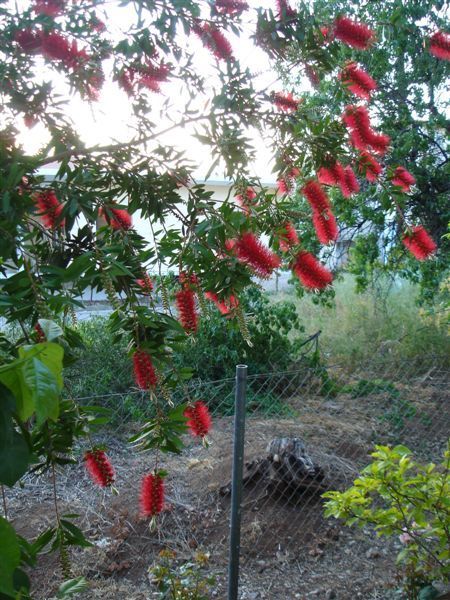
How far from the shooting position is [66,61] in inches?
68.0

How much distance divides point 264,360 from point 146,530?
2.26 m

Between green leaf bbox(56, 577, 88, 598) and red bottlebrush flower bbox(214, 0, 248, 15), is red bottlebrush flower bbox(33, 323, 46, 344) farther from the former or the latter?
red bottlebrush flower bbox(214, 0, 248, 15)

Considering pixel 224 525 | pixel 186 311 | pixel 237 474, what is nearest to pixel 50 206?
pixel 186 311

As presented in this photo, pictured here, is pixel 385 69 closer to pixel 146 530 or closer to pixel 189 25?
pixel 189 25

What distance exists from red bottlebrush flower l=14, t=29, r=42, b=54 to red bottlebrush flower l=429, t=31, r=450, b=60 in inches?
47.1

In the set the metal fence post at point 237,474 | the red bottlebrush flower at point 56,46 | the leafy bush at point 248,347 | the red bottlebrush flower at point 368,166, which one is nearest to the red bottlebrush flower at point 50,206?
the red bottlebrush flower at point 56,46

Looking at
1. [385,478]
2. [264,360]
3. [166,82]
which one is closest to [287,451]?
[385,478]

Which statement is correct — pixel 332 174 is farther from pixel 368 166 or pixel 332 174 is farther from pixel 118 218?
pixel 118 218

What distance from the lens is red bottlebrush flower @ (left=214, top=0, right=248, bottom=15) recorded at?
5.56 feet

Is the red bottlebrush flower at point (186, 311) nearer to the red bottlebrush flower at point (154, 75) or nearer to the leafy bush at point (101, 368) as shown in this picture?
the red bottlebrush flower at point (154, 75)

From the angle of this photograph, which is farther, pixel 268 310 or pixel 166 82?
pixel 268 310

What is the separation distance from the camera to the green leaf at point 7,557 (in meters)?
0.45

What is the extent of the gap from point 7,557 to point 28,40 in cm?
159

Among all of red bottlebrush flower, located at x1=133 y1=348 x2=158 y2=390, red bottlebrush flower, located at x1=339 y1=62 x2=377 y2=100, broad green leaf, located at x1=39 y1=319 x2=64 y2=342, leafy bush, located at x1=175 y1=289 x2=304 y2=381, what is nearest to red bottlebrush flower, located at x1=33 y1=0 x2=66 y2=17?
red bottlebrush flower, located at x1=339 y1=62 x2=377 y2=100
